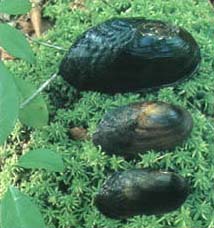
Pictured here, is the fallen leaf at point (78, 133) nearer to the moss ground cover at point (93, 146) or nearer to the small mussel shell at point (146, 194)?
the moss ground cover at point (93, 146)

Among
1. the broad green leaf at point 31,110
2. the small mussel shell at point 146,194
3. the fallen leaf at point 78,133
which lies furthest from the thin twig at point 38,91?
the small mussel shell at point 146,194

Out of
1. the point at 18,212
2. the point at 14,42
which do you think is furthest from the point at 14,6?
the point at 18,212

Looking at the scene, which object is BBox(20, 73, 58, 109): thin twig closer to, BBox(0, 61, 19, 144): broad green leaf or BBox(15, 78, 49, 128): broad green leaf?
BBox(15, 78, 49, 128): broad green leaf

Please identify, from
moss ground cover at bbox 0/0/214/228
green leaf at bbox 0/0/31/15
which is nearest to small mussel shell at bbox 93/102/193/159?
moss ground cover at bbox 0/0/214/228

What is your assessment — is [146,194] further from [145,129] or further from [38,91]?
[38,91]

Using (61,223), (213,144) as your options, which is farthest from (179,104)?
(61,223)

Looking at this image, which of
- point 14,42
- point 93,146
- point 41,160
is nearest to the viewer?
point 41,160
